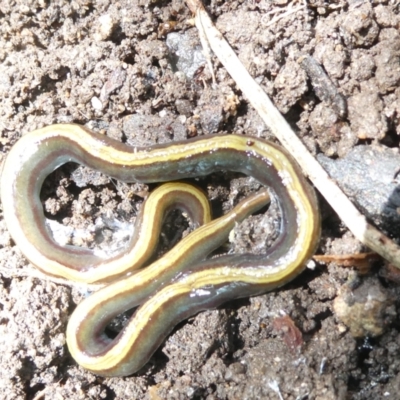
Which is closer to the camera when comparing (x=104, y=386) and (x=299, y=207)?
(x=299, y=207)

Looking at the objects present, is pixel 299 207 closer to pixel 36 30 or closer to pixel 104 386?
pixel 104 386

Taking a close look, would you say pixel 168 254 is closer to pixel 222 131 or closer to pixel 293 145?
pixel 222 131

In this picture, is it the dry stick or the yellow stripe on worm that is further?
the yellow stripe on worm

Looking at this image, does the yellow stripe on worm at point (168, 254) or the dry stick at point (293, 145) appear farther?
the yellow stripe on worm at point (168, 254)

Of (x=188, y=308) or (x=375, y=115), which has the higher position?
(x=375, y=115)

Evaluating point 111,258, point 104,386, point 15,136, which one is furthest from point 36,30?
point 104,386

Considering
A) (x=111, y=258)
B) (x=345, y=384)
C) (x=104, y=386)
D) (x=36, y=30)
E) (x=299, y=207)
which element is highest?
(x=36, y=30)
